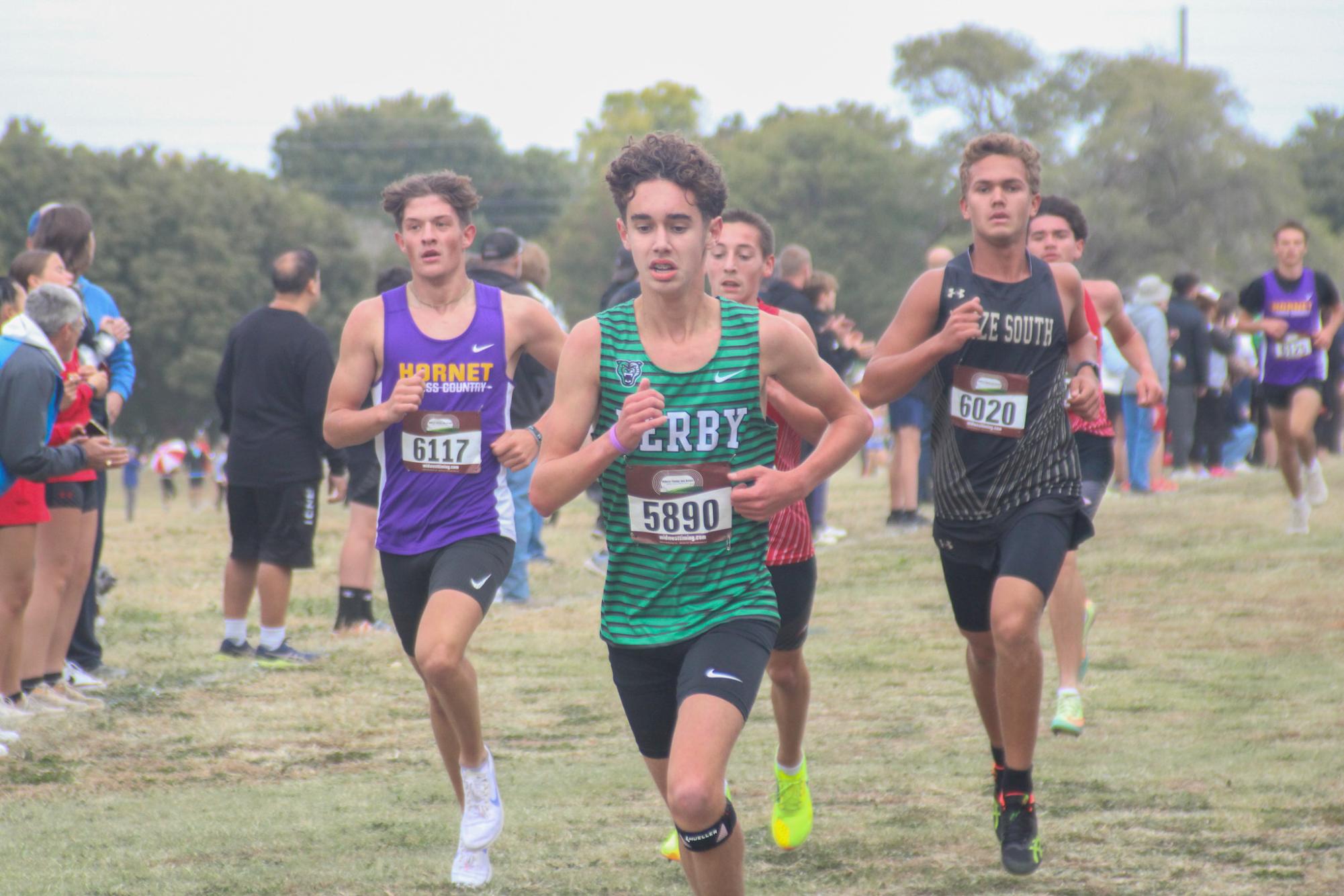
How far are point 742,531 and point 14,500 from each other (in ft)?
13.6

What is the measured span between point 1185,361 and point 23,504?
1375 centimetres

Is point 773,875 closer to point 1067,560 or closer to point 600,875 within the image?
point 600,875

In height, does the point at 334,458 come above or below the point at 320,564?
above

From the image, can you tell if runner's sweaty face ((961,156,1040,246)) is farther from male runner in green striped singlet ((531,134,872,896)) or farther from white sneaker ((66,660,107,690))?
white sneaker ((66,660,107,690))

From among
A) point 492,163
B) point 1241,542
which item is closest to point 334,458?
point 1241,542

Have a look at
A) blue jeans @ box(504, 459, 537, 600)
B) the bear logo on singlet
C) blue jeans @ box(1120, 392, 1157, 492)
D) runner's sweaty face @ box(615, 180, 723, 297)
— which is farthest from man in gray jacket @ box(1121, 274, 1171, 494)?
the bear logo on singlet

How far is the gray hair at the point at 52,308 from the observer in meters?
6.85

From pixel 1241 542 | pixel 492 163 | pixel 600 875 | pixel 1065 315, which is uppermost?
pixel 492 163

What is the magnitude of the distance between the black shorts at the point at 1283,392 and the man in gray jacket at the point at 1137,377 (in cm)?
323

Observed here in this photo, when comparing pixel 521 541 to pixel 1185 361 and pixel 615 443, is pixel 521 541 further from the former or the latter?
pixel 1185 361

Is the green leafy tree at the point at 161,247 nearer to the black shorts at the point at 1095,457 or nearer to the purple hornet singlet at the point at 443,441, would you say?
the black shorts at the point at 1095,457

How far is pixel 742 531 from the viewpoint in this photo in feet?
13.0

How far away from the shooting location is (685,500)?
12.7ft

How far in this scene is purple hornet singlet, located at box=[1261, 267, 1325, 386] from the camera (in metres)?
11.5
